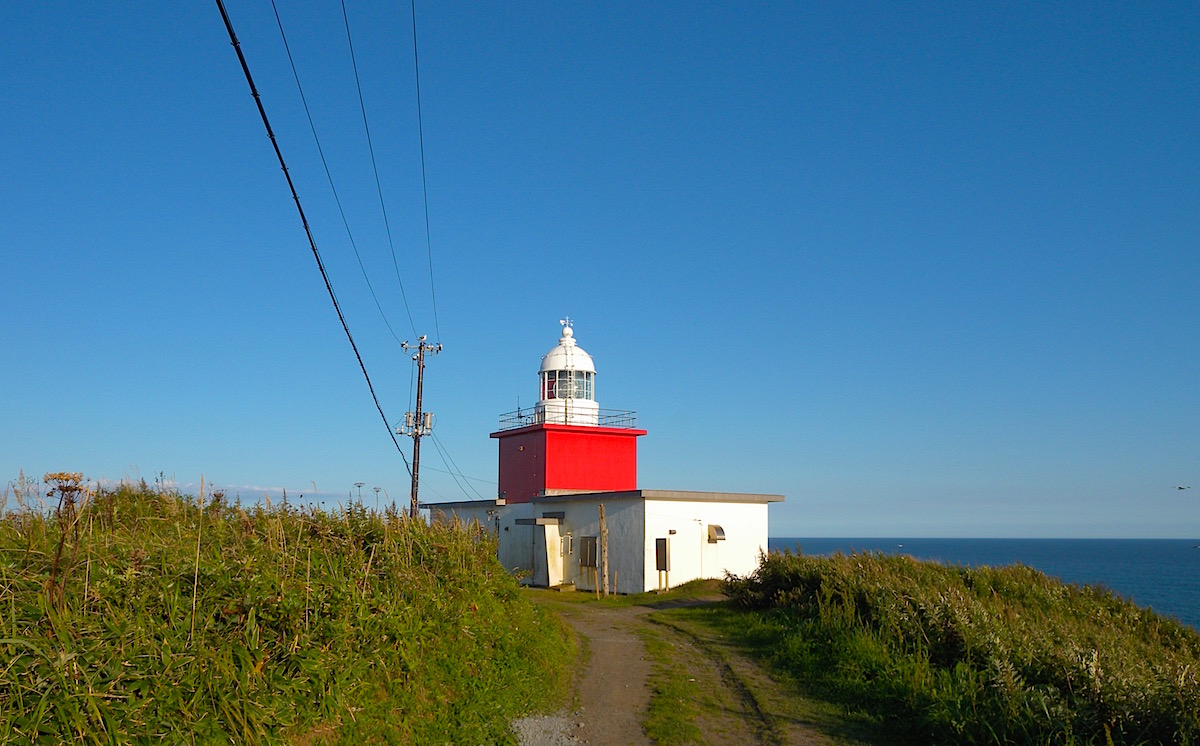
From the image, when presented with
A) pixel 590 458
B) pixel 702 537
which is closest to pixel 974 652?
pixel 702 537

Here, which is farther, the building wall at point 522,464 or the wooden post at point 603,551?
the building wall at point 522,464

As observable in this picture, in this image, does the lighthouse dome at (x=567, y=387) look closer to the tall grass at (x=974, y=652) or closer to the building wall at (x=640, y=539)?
the building wall at (x=640, y=539)

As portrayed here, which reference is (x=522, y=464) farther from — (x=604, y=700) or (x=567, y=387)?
(x=604, y=700)

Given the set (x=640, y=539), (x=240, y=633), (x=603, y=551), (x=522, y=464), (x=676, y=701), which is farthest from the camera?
(x=522, y=464)

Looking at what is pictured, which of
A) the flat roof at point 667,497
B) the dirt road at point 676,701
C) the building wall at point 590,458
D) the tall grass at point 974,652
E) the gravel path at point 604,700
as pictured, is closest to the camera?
the tall grass at point 974,652

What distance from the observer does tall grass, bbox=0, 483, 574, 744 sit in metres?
5.12

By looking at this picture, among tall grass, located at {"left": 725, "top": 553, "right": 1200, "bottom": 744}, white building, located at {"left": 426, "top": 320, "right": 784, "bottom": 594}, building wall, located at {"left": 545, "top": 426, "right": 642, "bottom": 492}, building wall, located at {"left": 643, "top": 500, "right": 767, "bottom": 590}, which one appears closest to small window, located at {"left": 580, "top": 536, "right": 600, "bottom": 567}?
white building, located at {"left": 426, "top": 320, "right": 784, "bottom": 594}

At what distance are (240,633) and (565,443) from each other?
78.9 ft

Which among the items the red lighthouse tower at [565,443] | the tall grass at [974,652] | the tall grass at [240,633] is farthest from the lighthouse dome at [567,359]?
the tall grass at [240,633]

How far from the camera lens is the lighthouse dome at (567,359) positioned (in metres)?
31.4

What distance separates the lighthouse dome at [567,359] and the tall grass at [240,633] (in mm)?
20698

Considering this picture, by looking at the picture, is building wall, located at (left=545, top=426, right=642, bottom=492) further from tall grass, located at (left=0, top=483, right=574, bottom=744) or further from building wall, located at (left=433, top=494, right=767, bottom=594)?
tall grass, located at (left=0, top=483, right=574, bottom=744)

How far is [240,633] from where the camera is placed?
20.6 ft

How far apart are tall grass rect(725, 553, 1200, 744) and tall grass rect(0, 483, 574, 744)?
3.82 metres
